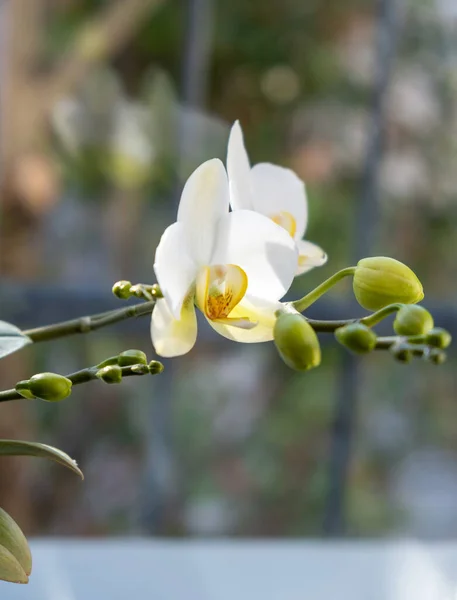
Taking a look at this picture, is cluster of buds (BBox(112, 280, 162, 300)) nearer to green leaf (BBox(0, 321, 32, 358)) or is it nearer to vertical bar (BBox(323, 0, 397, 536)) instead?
green leaf (BBox(0, 321, 32, 358))

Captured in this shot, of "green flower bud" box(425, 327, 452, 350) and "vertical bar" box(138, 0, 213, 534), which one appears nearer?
"green flower bud" box(425, 327, 452, 350)

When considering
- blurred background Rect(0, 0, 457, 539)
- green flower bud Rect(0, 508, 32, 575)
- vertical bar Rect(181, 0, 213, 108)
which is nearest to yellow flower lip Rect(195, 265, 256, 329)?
green flower bud Rect(0, 508, 32, 575)

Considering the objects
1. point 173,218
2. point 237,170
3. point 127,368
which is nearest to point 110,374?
point 127,368

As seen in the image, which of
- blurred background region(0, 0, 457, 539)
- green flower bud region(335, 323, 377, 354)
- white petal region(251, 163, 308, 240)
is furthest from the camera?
blurred background region(0, 0, 457, 539)

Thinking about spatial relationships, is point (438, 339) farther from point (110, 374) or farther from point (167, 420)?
point (167, 420)

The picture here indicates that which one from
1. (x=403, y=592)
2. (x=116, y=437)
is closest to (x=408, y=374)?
(x=116, y=437)

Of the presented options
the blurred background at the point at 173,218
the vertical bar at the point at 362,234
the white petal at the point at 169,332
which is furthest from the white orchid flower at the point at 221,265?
the vertical bar at the point at 362,234
